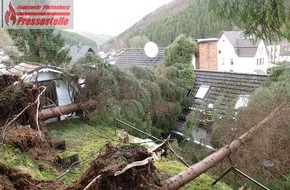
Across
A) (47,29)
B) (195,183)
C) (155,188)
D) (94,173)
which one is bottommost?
(195,183)

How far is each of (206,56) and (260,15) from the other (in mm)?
11814

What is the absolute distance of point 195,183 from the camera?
473cm

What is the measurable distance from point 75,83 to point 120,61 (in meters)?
9.63

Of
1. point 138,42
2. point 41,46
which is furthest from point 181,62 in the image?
point 138,42

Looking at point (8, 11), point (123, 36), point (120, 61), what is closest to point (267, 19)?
point (8, 11)

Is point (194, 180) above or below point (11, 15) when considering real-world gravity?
below

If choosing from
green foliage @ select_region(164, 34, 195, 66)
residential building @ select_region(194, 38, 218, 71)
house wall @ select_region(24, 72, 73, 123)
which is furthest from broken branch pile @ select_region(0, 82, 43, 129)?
residential building @ select_region(194, 38, 218, 71)

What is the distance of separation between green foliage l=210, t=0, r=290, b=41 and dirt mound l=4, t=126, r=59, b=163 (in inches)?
147

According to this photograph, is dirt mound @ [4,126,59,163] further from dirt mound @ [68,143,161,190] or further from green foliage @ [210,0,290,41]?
green foliage @ [210,0,290,41]

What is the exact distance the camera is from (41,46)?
38.1ft

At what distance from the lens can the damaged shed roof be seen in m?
10.5

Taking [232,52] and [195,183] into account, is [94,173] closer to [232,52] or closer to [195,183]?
[195,183]

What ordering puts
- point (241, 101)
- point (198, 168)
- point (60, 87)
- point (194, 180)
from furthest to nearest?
1. point (60, 87)
2. point (241, 101)
3. point (194, 180)
4. point (198, 168)

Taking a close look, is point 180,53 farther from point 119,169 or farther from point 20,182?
point 119,169
